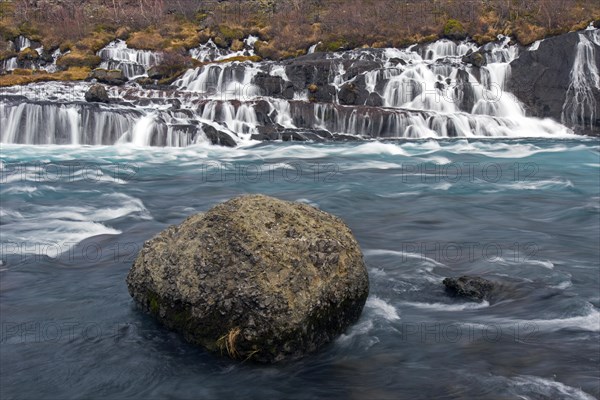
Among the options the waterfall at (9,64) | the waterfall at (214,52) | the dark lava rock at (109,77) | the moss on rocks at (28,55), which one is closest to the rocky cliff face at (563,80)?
the waterfall at (214,52)

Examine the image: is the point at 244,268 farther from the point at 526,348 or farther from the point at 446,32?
the point at 446,32

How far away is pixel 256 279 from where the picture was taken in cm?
589

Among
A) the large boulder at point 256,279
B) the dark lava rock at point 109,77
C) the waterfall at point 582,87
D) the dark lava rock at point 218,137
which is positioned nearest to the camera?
the large boulder at point 256,279

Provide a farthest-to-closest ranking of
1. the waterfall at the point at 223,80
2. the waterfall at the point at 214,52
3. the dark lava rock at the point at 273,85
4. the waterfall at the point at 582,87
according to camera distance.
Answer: the waterfall at the point at 214,52 → the waterfall at the point at 223,80 → the dark lava rock at the point at 273,85 → the waterfall at the point at 582,87

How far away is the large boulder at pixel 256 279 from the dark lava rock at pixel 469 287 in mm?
1700

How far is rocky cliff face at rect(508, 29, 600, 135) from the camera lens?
30578 millimetres

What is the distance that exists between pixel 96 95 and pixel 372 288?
79.0ft

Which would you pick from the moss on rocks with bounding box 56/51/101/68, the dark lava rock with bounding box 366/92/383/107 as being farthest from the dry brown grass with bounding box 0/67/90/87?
the dark lava rock with bounding box 366/92/383/107

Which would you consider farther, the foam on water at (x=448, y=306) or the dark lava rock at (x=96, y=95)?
the dark lava rock at (x=96, y=95)

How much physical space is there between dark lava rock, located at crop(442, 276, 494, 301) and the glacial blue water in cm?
19

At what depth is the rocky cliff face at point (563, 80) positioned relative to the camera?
3058 centimetres

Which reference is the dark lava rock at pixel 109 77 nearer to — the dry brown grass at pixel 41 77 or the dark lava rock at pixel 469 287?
the dry brown grass at pixel 41 77

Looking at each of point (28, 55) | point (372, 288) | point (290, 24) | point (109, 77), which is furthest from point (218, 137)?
point (290, 24)

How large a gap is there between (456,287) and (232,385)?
354cm
